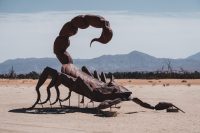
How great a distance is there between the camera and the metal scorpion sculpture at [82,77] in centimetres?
1794

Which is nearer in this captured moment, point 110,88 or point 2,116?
point 2,116

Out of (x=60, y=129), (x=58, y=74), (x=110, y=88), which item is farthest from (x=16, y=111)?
(x=60, y=129)

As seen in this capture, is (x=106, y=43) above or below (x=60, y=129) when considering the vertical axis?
above

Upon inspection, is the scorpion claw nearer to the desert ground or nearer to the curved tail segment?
the desert ground

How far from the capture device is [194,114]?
18.0 m

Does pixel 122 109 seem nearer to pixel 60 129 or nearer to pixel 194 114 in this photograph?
pixel 194 114

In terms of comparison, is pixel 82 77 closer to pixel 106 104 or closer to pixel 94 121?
pixel 106 104

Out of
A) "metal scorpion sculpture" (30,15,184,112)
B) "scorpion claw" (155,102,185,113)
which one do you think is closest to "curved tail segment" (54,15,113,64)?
"metal scorpion sculpture" (30,15,184,112)

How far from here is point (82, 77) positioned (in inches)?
733

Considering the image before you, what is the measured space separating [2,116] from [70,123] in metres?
2.97

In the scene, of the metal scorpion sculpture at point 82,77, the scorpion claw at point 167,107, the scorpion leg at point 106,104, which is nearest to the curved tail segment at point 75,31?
the metal scorpion sculpture at point 82,77

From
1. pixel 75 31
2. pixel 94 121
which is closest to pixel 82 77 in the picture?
pixel 75 31

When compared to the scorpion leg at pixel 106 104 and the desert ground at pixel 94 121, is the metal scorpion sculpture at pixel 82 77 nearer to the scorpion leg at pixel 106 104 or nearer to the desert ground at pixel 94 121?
the scorpion leg at pixel 106 104

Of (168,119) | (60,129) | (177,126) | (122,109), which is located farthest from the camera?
(122,109)
